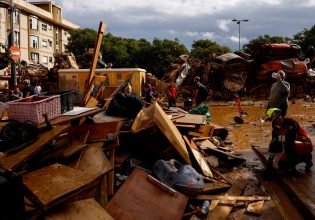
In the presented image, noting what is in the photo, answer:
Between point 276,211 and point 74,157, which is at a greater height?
point 74,157

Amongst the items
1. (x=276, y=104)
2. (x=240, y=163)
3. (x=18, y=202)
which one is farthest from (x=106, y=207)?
(x=276, y=104)

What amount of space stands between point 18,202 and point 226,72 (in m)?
22.4

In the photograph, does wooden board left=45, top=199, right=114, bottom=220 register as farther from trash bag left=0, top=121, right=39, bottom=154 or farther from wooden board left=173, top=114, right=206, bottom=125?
wooden board left=173, top=114, right=206, bottom=125

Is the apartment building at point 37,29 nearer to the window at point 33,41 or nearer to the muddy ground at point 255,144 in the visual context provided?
the window at point 33,41

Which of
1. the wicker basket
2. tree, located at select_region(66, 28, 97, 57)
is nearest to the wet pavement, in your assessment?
the wicker basket

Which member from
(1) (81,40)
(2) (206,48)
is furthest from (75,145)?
(1) (81,40)

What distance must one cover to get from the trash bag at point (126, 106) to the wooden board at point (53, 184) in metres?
2.58

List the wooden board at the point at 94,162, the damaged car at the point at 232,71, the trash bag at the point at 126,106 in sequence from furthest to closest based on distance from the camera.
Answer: the damaged car at the point at 232,71 → the trash bag at the point at 126,106 → the wooden board at the point at 94,162

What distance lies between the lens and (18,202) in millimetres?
3283

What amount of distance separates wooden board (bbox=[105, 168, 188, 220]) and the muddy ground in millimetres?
1014

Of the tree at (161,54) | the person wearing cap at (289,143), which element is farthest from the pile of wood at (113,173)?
the tree at (161,54)

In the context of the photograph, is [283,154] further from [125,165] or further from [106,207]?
[106,207]

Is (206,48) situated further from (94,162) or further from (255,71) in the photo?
(94,162)

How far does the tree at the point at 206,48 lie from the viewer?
155 ft
